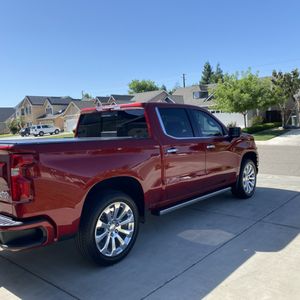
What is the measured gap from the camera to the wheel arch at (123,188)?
3760 millimetres

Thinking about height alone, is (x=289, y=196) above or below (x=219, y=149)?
below

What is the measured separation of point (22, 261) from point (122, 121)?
227 cm

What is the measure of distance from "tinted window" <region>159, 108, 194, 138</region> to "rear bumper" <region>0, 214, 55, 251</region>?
2.18m

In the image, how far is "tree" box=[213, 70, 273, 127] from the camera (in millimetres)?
28656

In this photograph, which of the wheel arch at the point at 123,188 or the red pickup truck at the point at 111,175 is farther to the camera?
the wheel arch at the point at 123,188

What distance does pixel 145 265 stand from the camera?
3.92 meters

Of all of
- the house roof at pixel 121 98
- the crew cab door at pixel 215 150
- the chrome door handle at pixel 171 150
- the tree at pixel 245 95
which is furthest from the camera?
the house roof at pixel 121 98

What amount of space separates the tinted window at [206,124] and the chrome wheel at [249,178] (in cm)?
114

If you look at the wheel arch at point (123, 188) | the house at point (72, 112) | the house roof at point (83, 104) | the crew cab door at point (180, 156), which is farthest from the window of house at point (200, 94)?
the wheel arch at point (123, 188)

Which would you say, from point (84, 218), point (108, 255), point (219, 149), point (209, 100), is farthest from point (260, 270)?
point (209, 100)

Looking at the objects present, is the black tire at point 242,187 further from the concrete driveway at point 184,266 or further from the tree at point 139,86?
the tree at point 139,86

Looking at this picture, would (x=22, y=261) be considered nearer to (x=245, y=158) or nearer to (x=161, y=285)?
(x=161, y=285)

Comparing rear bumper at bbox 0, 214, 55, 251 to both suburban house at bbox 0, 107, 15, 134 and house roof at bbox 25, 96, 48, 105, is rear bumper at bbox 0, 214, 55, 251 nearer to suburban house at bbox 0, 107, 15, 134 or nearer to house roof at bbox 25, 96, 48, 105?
house roof at bbox 25, 96, 48, 105

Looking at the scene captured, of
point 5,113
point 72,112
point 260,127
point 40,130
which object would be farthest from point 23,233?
point 5,113
